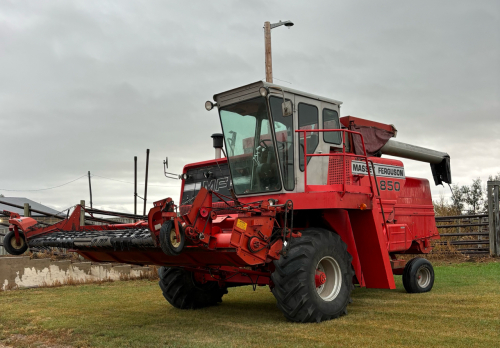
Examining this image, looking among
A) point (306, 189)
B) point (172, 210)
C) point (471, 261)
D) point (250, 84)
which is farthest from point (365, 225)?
point (471, 261)

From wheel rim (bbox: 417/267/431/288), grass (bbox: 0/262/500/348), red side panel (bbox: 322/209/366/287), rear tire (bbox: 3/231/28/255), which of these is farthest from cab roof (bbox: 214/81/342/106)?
wheel rim (bbox: 417/267/431/288)

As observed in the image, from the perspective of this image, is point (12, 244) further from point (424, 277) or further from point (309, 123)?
point (424, 277)

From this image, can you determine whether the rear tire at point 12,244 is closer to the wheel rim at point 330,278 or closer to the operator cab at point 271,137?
the operator cab at point 271,137

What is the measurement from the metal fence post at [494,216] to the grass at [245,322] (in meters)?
6.71

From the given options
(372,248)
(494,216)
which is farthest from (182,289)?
(494,216)

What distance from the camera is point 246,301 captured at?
9523 mm

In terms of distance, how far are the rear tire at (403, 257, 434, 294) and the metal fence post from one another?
306 inches

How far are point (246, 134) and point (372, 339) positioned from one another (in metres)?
3.70

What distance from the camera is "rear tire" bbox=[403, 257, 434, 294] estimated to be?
9898mm

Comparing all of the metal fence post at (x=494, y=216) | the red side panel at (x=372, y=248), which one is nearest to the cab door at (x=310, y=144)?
the red side panel at (x=372, y=248)

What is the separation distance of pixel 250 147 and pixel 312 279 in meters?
2.37

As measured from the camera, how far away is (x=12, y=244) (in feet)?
24.6

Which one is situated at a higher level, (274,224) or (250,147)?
(250,147)

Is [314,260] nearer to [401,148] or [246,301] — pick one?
[246,301]
